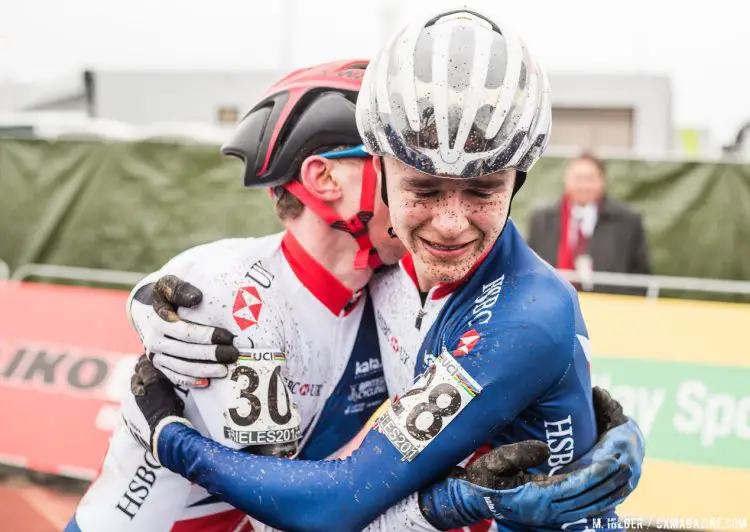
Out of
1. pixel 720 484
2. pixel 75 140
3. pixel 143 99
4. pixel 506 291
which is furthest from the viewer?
pixel 143 99

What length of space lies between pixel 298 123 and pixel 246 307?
27.8 inches

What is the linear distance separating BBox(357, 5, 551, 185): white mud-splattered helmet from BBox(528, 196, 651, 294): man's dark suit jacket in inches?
232

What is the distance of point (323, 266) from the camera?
2988 millimetres

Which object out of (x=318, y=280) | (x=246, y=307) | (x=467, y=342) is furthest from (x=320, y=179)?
(x=467, y=342)

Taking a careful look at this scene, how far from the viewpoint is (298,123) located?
294 centimetres

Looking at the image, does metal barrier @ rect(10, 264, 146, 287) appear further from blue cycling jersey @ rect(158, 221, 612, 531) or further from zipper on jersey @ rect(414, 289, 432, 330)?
blue cycling jersey @ rect(158, 221, 612, 531)

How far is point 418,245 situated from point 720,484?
354 centimetres

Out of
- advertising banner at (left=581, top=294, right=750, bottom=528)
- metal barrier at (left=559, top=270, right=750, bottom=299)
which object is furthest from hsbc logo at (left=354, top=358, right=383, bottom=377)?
metal barrier at (left=559, top=270, right=750, bottom=299)

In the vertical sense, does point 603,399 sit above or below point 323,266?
below

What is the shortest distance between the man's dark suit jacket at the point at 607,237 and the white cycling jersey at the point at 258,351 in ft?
17.5

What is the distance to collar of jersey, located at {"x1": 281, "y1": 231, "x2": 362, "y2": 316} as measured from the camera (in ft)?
9.70

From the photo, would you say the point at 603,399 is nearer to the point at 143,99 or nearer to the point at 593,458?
the point at 593,458

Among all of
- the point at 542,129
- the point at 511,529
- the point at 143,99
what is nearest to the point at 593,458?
the point at 511,529

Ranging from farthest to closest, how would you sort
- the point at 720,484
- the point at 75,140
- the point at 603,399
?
the point at 75,140 < the point at 720,484 < the point at 603,399
